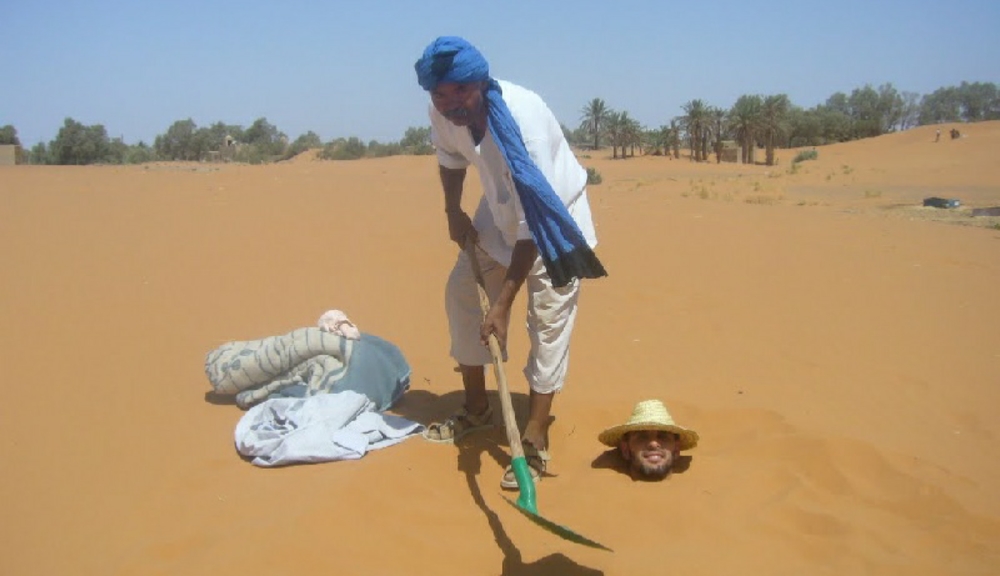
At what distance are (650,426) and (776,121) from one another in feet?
160

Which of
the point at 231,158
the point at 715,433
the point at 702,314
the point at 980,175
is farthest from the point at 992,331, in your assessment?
the point at 231,158

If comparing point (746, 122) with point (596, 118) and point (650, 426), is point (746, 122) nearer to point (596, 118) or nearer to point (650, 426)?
point (596, 118)

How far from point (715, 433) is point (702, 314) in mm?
2020

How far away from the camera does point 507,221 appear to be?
9.84ft

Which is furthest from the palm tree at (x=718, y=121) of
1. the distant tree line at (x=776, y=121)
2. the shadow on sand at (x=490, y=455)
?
the shadow on sand at (x=490, y=455)

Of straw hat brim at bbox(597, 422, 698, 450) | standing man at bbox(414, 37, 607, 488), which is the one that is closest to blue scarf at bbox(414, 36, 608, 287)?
standing man at bbox(414, 37, 607, 488)

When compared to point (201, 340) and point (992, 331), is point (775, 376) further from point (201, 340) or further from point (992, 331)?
point (201, 340)

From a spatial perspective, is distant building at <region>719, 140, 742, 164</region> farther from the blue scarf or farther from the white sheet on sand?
the blue scarf

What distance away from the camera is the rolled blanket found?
3.63 m

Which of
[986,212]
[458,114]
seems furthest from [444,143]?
[986,212]

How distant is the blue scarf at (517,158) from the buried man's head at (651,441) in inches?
26.7

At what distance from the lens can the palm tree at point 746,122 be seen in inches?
1880

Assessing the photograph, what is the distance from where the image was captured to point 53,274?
19.9 ft

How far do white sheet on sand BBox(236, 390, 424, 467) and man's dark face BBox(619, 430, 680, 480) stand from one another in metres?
0.94
